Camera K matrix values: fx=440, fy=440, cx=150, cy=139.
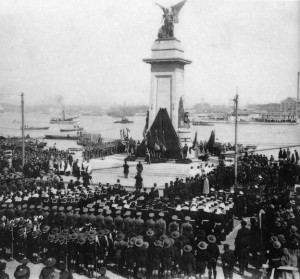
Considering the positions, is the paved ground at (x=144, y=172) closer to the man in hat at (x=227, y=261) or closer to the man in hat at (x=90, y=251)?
the man in hat at (x=90, y=251)

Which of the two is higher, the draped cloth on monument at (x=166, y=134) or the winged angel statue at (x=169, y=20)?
the winged angel statue at (x=169, y=20)

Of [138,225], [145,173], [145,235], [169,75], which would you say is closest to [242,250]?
[145,235]

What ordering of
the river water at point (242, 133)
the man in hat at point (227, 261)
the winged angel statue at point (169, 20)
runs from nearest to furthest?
the man in hat at point (227, 261)
the winged angel statue at point (169, 20)
the river water at point (242, 133)

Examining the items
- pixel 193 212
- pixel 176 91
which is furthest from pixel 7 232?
pixel 176 91

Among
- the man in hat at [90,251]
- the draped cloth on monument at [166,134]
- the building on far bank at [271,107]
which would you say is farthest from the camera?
the building on far bank at [271,107]

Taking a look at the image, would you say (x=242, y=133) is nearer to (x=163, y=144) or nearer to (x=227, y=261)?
(x=163, y=144)

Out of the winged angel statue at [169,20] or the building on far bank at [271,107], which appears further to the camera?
the building on far bank at [271,107]

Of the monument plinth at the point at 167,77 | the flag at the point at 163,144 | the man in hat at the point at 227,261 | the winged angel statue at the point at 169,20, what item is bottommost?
the man in hat at the point at 227,261

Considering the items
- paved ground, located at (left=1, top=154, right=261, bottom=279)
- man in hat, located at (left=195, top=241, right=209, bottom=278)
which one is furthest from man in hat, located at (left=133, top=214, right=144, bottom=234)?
paved ground, located at (left=1, top=154, right=261, bottom=279)

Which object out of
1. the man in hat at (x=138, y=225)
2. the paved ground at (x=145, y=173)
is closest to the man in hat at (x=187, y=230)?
the man in hat at (x=138, y=225)
